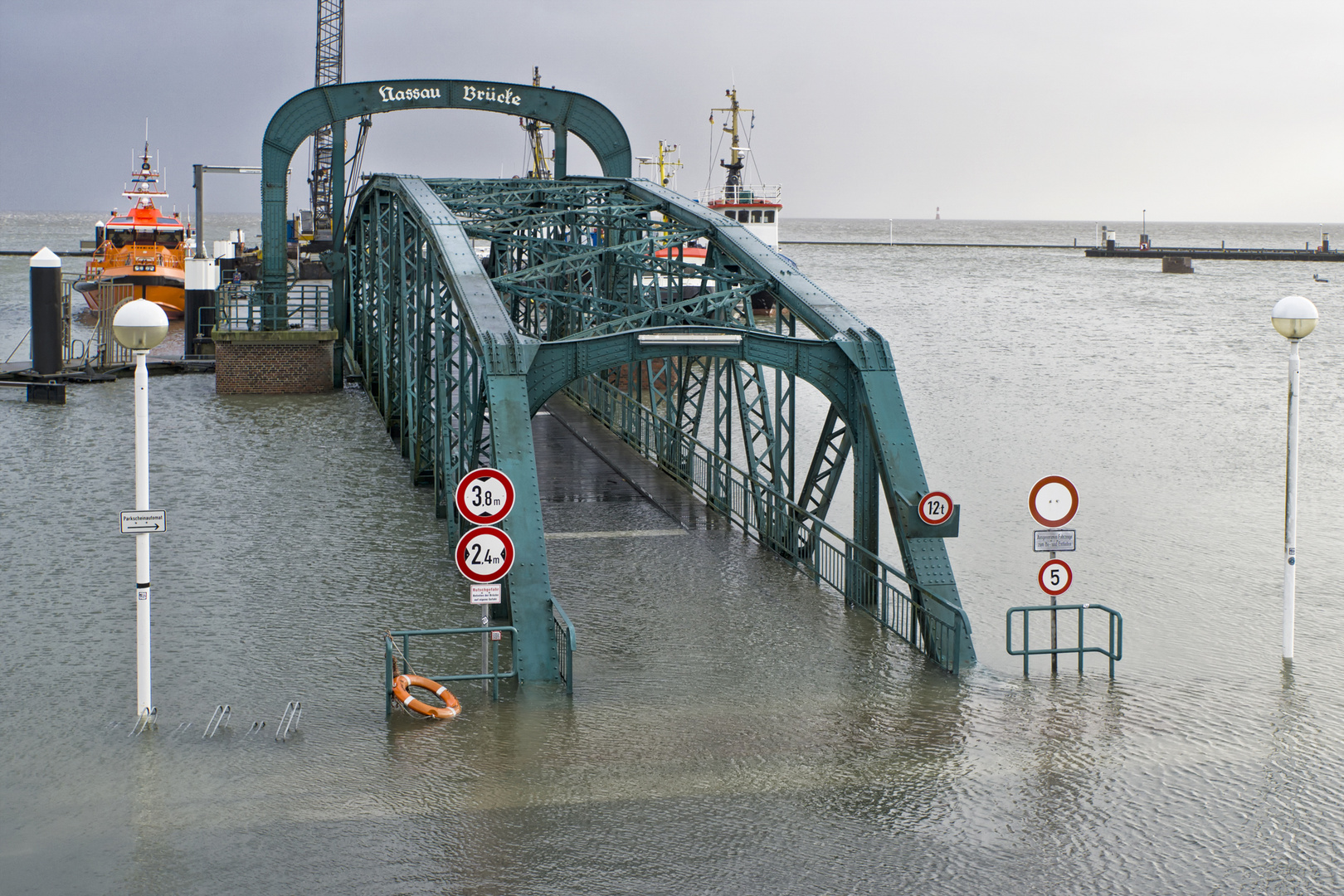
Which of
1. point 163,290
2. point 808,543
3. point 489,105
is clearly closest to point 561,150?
point 489,105

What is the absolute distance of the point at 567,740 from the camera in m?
12.0

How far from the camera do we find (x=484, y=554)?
12.5 metres

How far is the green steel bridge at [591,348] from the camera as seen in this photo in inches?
598

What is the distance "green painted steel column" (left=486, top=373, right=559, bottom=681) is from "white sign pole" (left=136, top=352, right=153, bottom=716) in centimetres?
335

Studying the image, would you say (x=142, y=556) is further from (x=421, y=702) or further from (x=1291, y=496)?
(x=1291, y=496)

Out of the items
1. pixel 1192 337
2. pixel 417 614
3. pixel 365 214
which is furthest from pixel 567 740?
pixel 1192 337

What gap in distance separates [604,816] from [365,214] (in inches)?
922

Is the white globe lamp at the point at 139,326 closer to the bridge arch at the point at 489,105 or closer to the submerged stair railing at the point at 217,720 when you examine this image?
the submerged stair railing at the point at 217,720

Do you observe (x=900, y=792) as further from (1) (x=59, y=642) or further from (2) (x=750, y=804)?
(1) (x=59, y=642)

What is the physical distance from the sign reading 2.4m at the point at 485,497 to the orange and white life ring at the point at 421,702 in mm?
1534

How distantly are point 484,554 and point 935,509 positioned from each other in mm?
5181

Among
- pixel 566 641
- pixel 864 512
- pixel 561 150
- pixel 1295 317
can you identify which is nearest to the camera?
pixel 566 641

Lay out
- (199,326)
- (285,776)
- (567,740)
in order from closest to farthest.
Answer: (285,776) → (567,740) → (199,326)

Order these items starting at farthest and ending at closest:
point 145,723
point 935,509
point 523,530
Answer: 1. point 935,509
2. point 523,530
3. point 145,723
